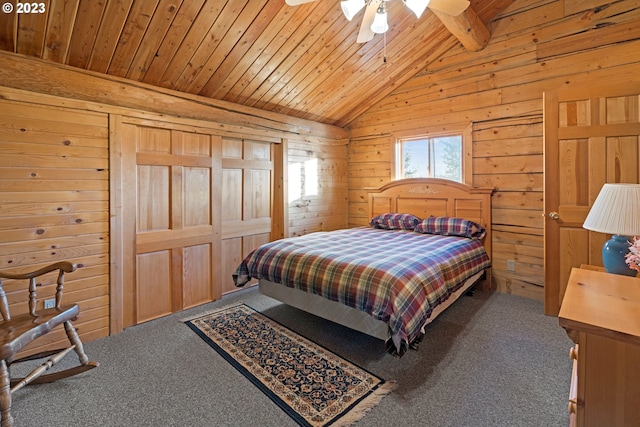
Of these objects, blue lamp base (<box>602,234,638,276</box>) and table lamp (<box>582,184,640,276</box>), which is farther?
blue lamp base (<box>602,234,638,276</box>)

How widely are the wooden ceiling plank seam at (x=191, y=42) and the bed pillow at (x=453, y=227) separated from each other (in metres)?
3.14

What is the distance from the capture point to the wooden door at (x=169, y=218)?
2.85m

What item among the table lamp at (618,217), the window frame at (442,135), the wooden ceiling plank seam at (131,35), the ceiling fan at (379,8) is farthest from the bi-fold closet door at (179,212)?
the table lamp at (618,217)

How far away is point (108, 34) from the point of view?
2305mm

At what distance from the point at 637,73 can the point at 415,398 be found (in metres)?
3.49

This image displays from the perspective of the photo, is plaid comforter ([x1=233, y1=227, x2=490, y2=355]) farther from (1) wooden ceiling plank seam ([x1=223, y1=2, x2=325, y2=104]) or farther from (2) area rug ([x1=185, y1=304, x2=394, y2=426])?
(1) wooden ceiling plank seam ([x1=223, y1=2, x2=325, y2=104])

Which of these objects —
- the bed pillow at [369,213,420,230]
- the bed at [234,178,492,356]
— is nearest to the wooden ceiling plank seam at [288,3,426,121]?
the bed at [234,178,492,356]

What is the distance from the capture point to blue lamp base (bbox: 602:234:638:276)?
1.79 metres

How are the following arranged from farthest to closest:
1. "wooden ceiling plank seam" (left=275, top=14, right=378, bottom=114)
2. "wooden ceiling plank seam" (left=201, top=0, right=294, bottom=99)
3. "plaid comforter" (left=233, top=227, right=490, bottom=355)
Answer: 1. "wooden ceiling plank seam" (left=275, top=14, right=378, bottom=114)
2. "wooden ceiling plank seam" (left=201, top=0, right=294, bottom=99)
3. "plaid comforter" (left=233, top=227, right=490, bottom=355)

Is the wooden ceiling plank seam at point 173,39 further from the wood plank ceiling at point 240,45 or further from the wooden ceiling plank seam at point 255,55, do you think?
the wooden ceiling plank seam at point 255,55

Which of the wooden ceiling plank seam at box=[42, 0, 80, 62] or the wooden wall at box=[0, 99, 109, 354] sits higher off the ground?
the wooden ceiling plank seam at box=[42, 0, 80, 62]

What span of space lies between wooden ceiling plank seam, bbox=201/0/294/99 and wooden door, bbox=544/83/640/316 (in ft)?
8.38

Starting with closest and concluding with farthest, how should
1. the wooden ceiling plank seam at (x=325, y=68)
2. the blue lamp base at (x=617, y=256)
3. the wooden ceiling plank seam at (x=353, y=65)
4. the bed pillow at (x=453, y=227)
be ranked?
the blue lamp base at (x=617, y=256) < the wooden ceiling plank seam at (x=325, y=68) < the wooden ceiling plank seam at (x=353, y=65) < the bed pillow at (x=453, y=227)

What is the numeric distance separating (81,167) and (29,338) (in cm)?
142
